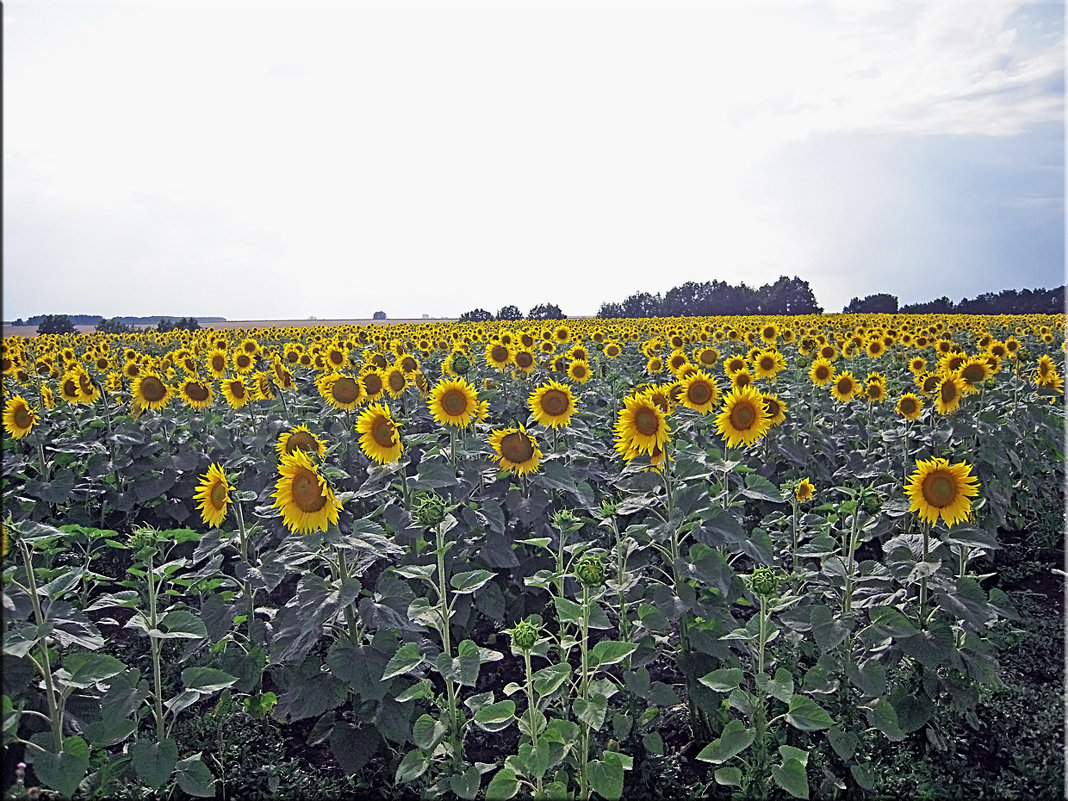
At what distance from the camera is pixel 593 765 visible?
10.4 ft

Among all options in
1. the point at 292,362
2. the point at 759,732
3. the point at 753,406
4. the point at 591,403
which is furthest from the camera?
the point at 292,362

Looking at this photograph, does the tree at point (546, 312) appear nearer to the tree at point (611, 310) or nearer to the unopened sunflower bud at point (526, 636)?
the tree at point (611, 310)

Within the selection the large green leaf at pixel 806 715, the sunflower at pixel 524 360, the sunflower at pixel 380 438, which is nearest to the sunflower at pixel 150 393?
the sunflower at pixel 524 360

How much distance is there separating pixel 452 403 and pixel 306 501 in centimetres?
179

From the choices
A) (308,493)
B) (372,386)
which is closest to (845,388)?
(372,386)

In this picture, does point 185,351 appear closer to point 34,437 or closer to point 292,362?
point 292,362

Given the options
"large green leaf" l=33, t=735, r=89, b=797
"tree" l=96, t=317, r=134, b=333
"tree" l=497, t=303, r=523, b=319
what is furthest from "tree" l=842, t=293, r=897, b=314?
"large green leaf" l=33, t=735, r=89, b=797

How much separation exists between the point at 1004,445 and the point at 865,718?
172 inches

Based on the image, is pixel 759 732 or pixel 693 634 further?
pixel 693 634

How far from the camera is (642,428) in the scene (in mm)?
4605

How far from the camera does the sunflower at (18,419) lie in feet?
23.2

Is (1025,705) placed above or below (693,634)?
below

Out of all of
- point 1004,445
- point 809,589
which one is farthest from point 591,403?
point 809,589

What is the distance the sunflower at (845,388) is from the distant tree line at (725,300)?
136 ft
